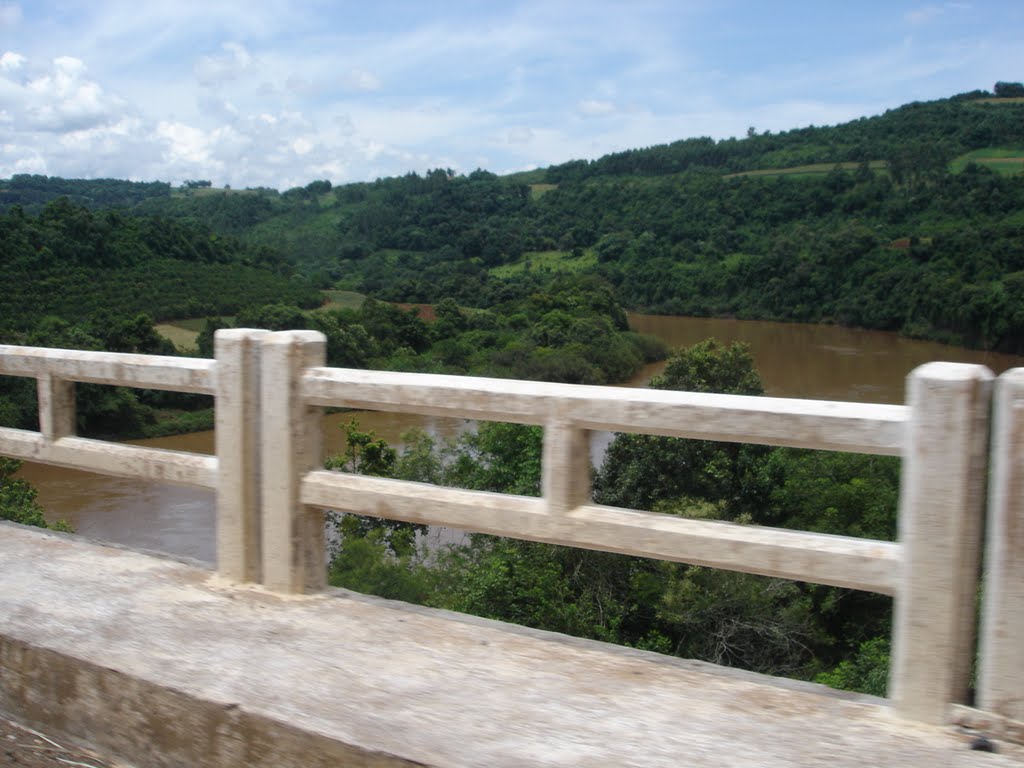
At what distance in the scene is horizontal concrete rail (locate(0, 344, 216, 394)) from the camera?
124 inches

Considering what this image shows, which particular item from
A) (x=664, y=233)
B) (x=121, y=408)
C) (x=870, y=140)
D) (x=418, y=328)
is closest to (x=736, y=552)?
(x=121, y=408)

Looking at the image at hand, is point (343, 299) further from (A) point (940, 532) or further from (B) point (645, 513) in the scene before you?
(A) point (940, 532)

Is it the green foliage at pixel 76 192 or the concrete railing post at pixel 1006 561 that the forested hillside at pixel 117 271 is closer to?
the green foliage at pixel 76 192

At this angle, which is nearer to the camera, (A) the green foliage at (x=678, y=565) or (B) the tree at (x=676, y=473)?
(A) the green foliage at (x=678, y=565)

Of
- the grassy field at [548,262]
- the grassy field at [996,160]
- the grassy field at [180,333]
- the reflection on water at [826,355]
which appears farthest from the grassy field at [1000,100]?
the grassy field at [180,333]

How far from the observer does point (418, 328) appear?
5112 centimetres

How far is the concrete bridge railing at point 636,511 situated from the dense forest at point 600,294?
10.7 metres

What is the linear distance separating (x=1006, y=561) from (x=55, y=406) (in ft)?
10.5

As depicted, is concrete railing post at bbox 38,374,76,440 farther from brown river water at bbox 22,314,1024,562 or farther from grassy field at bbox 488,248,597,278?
grassy field at bbox 488,248,597,278

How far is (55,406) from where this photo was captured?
3561 mm

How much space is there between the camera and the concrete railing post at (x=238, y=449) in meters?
3.05

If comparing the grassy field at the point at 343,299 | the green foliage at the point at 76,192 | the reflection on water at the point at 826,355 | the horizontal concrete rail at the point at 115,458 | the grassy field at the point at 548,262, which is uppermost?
the green foliage at the point at 76,192

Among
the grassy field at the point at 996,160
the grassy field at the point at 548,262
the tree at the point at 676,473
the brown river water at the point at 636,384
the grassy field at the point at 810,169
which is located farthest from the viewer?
the grassy field at the point at 548,262

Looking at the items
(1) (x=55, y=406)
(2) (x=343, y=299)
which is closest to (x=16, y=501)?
(1) (x=55, y=406)
